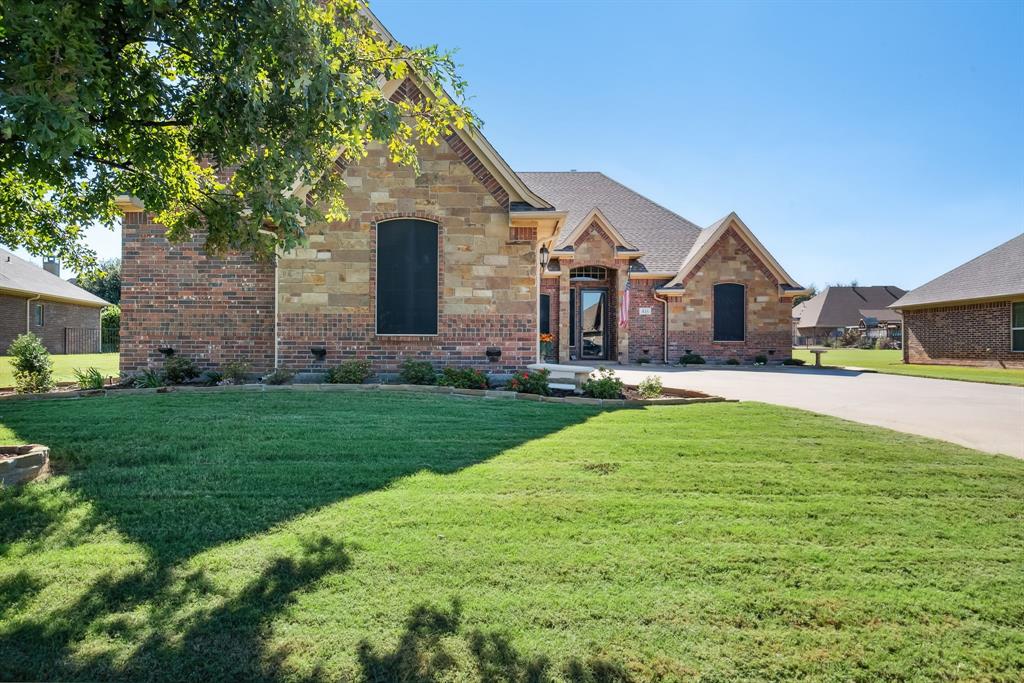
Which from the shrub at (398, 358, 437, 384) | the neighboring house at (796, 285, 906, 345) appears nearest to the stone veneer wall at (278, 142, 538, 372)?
the shrub at (398, 358, 437, 384)

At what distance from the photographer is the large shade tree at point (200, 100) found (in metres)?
2.75

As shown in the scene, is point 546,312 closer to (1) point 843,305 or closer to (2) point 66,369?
(2) point 66,369

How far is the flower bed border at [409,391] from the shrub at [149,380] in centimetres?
39

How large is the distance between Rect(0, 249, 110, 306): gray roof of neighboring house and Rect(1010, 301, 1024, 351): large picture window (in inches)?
1696

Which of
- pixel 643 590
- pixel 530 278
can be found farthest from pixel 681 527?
pixel 530 278

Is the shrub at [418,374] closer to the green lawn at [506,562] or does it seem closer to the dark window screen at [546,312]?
the green lawn at [506,562]

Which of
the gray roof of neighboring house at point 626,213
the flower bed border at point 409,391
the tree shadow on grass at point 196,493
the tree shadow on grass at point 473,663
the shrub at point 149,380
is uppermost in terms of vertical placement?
the gray roof of neighboring house at point 626,213

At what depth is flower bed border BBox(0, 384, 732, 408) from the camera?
825 cm

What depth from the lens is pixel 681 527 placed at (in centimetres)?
332

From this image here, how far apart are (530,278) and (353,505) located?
7.32 m

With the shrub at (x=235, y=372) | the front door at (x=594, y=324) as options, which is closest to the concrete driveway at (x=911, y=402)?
the front door at (x=594, y=324)

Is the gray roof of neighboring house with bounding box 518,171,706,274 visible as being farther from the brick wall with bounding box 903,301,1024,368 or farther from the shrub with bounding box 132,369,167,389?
the shrub with bounding box 132,369,167,389

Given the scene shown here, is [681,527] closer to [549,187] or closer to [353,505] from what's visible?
[353,505]

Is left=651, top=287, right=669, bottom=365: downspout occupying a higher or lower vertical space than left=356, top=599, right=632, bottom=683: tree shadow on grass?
higher
